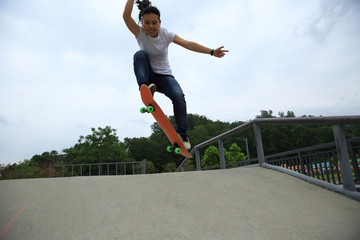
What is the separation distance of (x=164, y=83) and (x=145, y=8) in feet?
3.37

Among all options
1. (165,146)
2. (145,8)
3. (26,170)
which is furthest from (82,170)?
(165,146)

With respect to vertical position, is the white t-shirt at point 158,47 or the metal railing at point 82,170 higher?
the white t-shirt at point 158,47

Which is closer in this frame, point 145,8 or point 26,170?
point 145,8

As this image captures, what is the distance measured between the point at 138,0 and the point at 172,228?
298 centimetres

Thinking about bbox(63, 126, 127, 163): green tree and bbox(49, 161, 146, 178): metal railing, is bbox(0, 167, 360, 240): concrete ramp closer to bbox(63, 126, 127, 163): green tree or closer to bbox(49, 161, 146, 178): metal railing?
bbox(49, 161, 146, 178): metal railing

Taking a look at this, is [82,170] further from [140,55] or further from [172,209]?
[172,209]

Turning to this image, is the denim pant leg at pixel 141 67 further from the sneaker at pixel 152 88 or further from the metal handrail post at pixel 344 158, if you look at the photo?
the metal handrail post at pixel 344 158

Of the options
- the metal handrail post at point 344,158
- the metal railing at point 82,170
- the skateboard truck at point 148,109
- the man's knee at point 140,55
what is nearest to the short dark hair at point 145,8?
the man's knee at point 140,55

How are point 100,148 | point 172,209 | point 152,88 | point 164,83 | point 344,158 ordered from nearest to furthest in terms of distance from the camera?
point 172,209, point 344,158, point 152,88, point 164,83, point 100,148

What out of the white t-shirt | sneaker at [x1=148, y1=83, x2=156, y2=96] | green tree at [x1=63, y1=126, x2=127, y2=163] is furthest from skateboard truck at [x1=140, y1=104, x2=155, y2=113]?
green tree at [x1=63, y1=126, x2=127, y2=163]

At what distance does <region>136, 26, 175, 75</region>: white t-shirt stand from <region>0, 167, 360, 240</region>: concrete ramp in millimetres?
1607

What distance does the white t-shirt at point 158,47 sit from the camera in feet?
11.0

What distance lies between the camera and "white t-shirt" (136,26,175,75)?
11.0ft

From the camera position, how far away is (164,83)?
345 centimetres
